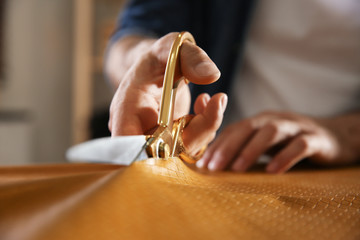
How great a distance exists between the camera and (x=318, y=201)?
0.15 m

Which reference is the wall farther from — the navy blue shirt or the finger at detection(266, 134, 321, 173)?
the finger at detection(266, 134, 321, 173)

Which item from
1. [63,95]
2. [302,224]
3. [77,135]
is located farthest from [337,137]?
[63,95]

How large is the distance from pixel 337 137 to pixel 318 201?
268 millimetres

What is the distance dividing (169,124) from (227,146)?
0.16 m

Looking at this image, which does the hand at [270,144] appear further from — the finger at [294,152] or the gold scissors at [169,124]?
the gold scissors at [169,124]

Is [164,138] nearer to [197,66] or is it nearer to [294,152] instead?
[197,66]

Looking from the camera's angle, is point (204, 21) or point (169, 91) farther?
point (204, 21)

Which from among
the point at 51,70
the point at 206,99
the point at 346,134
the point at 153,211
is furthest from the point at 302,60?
the point at 51,70

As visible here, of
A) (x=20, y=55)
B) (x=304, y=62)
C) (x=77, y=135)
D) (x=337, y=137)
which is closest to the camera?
(x=337, y=137)

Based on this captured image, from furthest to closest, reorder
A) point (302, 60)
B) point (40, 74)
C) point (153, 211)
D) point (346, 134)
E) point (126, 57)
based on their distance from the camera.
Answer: point (40, 74), point (302, 60), point (346, 134), point (126, 57), point (153, 211)

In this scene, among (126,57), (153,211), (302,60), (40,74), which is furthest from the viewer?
(40,74)

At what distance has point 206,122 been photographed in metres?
0.19

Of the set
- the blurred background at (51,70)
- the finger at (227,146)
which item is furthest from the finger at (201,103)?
the blurred background at (51,70)

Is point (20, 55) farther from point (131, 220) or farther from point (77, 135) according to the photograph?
point (131, 220)
